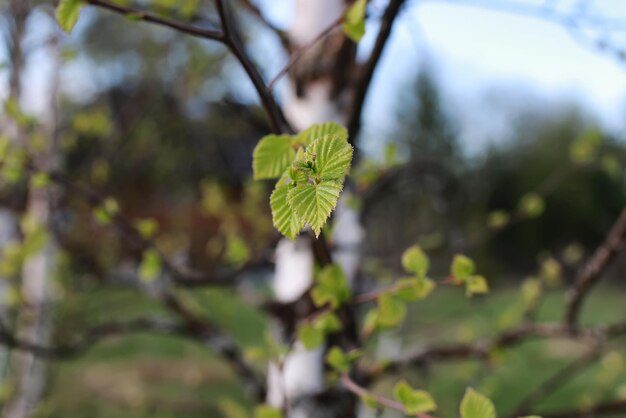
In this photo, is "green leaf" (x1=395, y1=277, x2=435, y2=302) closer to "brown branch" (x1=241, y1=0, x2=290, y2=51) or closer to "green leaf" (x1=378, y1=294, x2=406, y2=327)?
"green leaf" (x1=378, y1=294, x2=406, y2=327)

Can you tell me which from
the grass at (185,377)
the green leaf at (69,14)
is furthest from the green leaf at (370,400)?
the grass at (185,377)

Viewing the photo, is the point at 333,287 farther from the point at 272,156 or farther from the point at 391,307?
the point at 272,156

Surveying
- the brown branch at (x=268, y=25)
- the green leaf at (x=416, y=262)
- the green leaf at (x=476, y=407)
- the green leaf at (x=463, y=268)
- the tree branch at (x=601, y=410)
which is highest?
the brown branch at (x=268, y=25)

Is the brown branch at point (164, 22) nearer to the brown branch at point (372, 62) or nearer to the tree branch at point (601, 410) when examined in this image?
the brown branch at point (372, 62)

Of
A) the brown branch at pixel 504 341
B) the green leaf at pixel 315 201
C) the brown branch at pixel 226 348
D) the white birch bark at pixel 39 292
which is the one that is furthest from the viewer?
the white birch bark at pixel 39 292

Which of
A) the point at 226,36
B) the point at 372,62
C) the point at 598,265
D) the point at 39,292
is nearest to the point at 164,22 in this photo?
the point at 226,36

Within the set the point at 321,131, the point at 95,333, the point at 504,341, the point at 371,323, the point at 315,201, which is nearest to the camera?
the point at 315,201
